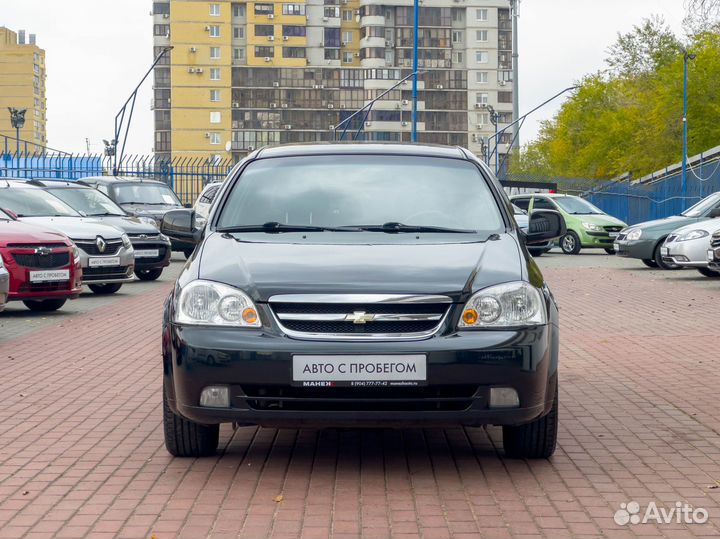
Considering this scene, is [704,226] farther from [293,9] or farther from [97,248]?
[293,9]

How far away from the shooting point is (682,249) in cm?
2308

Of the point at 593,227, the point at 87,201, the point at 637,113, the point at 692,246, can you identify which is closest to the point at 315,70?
the point at 637,113

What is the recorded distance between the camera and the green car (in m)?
34.1

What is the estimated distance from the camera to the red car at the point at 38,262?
1512 centimetres

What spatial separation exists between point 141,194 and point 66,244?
41.2 ft

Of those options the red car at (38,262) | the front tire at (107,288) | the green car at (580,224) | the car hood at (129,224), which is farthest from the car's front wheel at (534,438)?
the green car at (580,224)

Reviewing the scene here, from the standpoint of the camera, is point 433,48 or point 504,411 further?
point 433,48

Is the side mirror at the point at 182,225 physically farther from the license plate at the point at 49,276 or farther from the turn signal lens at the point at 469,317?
the license plate at the point at 49,276

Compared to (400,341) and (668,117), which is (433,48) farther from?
(400,341)

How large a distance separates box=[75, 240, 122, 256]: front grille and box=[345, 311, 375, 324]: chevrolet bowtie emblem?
42.9 ft

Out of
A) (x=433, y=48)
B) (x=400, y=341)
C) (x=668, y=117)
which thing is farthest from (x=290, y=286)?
(x=433, y=48)

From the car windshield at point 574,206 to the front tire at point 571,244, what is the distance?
595 millimetres

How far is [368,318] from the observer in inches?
235

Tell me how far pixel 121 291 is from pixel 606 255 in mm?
17391
